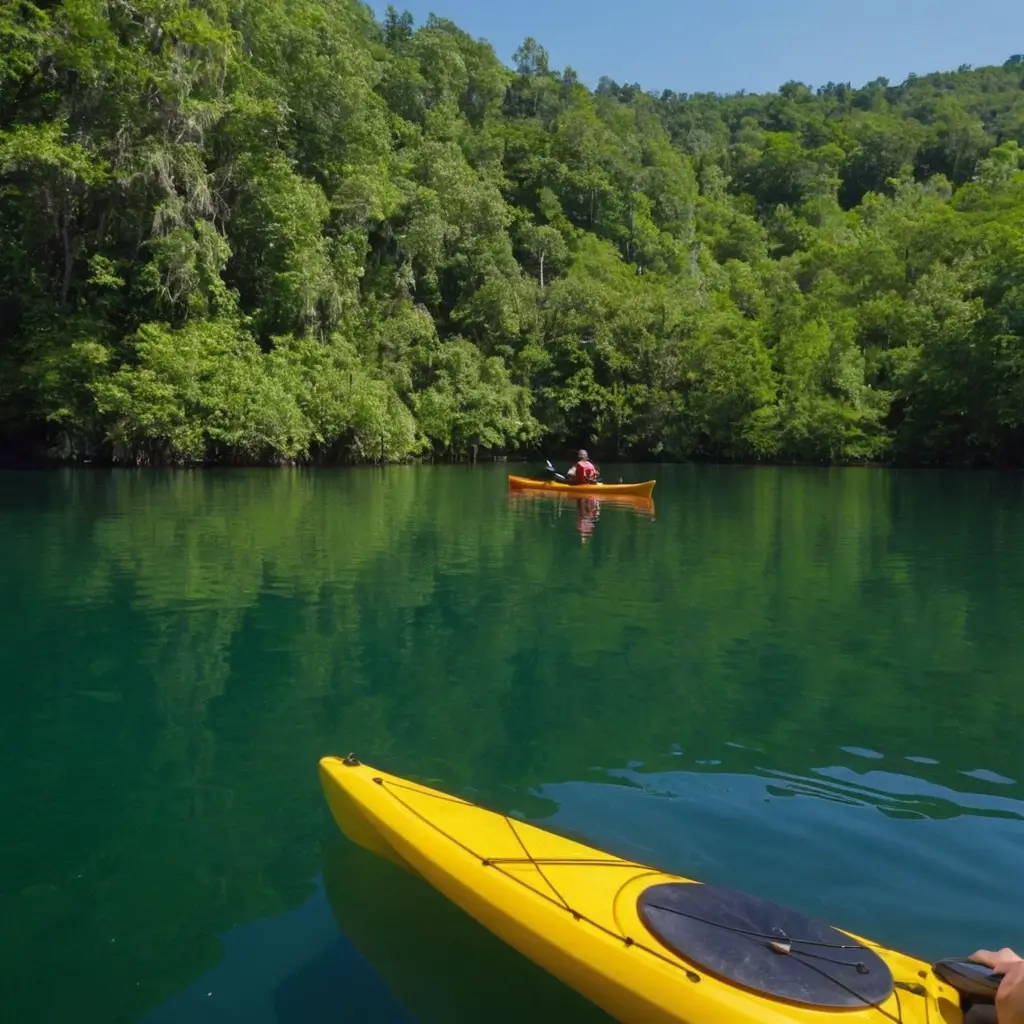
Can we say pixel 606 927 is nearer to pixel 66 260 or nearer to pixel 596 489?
pixel 596 489

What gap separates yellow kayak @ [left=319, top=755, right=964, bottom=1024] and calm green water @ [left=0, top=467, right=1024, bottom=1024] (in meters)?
0.40

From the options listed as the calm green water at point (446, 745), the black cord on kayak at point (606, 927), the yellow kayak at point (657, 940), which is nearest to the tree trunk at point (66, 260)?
the calm green water at point (446, 745)

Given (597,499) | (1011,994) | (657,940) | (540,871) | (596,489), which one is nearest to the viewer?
(1011,994)

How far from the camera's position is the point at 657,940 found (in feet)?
10.0

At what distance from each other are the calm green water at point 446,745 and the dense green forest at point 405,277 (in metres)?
18.7

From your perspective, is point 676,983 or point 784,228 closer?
point 676,983

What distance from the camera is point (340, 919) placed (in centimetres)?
388

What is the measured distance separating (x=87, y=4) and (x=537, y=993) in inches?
1233

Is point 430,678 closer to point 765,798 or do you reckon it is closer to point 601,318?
point 765,798

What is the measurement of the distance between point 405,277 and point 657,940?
39.6 metres

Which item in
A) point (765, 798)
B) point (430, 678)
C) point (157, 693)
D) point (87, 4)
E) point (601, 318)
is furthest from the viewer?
point (601, 318)

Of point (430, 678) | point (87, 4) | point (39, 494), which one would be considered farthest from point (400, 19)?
point (430, 678)

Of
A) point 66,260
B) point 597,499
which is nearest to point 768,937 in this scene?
point 597,499

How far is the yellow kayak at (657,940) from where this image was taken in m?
2.82
